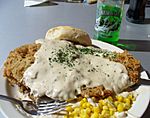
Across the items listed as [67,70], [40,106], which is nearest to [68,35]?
[67,70]

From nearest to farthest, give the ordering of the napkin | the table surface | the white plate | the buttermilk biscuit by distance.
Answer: the white plate
the buttermilk biscuit
the table surface
the napkin

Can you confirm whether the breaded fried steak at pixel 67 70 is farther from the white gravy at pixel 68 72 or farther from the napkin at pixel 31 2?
the napkin at pixel 31 2

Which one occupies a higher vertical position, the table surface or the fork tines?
the table surface

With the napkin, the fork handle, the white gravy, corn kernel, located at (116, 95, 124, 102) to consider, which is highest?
the napkin

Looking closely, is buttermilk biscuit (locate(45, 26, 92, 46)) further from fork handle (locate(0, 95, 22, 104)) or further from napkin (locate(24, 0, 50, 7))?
napkin (locate(24, 0, 50, 7))

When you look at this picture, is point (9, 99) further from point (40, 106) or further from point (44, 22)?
point (44, 22)

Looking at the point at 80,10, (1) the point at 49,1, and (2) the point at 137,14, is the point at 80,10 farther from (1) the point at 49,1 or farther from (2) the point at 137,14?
(2) the point at 137,14

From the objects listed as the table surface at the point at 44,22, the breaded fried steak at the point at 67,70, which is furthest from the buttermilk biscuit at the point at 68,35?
the table surface at the point at 44,22

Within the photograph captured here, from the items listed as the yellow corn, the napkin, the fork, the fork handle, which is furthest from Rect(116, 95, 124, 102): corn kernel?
the napkin

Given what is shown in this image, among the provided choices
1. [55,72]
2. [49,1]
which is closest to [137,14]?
[49,1]
